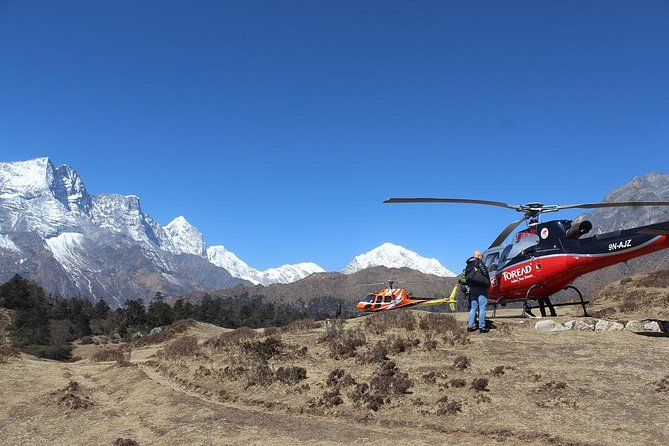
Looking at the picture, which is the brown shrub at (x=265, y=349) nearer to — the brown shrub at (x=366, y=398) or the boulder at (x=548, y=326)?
the brown shrub at (x=366, y=398)

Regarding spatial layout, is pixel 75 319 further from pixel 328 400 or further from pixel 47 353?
pixel 328 400

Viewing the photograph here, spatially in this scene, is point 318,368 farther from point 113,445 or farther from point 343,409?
→ point 113,445

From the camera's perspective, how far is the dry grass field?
10781 mm

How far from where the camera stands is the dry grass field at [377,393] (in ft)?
35.4

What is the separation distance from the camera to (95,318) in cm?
8656

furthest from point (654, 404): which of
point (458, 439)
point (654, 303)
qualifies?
point (654, 303)

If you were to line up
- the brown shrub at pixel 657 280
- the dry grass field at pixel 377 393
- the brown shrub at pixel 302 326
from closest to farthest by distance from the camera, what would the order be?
the dry grass field at pixel 377 393
the brown shrub at pixel 302 326
the brown shrub at pixel 657 280

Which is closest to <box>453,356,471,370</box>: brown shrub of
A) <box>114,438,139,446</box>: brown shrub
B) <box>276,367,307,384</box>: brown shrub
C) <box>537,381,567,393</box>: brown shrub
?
<box>537,381,567,393</box>: brown shrub

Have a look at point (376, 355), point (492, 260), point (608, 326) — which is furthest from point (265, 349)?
point (608, 326)

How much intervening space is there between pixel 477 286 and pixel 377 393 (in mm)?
6781

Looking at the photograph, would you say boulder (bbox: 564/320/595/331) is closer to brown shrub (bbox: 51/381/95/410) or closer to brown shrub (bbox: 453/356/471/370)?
brown shrub (bbox: 453/356/471/370)

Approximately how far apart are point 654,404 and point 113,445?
1257 cm

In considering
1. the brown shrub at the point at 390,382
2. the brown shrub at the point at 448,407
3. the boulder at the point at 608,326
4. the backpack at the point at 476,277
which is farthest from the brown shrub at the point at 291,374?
the boulder at the point at 608,326

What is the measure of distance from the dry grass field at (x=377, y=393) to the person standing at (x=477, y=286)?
30.9 inches
